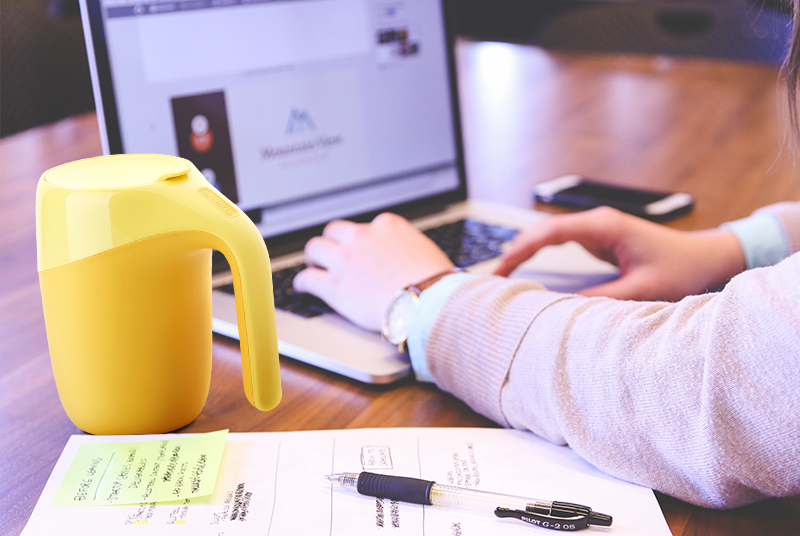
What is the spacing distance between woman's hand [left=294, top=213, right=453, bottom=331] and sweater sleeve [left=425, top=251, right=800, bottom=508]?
0.31ft

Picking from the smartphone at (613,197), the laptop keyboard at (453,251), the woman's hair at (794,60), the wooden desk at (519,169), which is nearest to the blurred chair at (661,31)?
the wooden desk at (519,169)

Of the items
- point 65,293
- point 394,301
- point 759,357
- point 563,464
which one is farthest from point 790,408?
point 65,293

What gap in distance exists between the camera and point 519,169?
3.73 ft

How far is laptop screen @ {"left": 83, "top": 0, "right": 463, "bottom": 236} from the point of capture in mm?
701

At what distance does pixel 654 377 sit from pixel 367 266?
291 millimetres

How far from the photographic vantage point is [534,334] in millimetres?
512

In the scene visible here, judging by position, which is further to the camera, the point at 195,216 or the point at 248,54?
the point at 248,54

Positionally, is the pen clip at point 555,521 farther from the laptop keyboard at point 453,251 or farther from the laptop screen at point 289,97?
the laptop screen at point 289,97

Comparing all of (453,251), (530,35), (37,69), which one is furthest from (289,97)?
(530,35)

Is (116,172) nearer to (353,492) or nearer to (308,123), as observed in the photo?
(353,492)

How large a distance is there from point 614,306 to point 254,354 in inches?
9.8

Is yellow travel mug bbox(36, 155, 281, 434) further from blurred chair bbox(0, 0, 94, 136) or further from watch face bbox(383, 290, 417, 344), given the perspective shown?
blurred chair bbox(0, 0, 94, 136)

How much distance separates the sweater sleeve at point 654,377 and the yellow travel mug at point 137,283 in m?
0.16

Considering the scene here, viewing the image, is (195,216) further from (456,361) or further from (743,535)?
(743,535)
